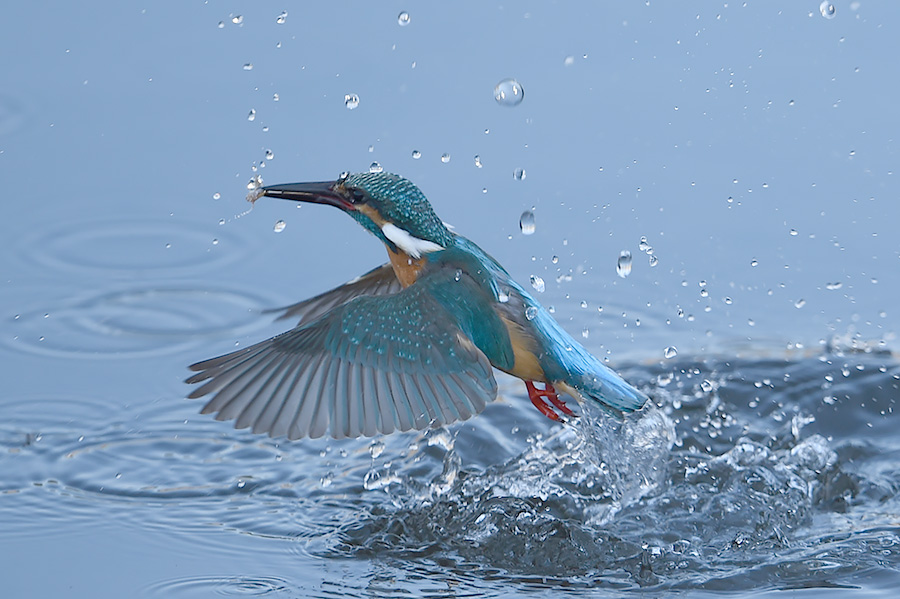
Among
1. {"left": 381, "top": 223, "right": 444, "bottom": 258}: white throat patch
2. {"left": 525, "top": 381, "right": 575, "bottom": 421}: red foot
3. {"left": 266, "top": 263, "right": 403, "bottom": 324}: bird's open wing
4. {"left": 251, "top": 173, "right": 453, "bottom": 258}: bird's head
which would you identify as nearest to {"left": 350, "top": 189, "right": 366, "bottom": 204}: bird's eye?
{"left": 251, "top": 173, "right": 453, "bottom": 258}: bird's head

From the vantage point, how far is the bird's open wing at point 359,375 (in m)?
3.72

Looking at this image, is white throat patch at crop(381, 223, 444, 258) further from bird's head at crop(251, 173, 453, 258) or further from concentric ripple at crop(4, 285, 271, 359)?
concentric ripple at crop(4, 285, 271, 359)

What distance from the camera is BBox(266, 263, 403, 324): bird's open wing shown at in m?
4.46

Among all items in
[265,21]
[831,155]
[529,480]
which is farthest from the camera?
[265,21]

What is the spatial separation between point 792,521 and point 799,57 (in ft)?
9.33

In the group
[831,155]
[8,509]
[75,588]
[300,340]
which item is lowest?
[75,588]

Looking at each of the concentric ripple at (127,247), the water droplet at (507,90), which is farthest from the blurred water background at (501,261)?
the water droplet at (507,90)

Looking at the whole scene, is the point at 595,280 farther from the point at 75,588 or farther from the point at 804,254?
Answer: the point at 75,588

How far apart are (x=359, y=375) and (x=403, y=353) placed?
155 mm

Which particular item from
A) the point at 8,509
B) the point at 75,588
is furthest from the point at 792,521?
the point at 8,509

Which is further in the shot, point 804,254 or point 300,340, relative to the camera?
point 804,254

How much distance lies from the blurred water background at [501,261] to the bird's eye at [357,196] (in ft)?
2.84

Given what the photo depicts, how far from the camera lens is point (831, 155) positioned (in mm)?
5770

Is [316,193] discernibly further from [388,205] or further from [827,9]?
[827,9]
